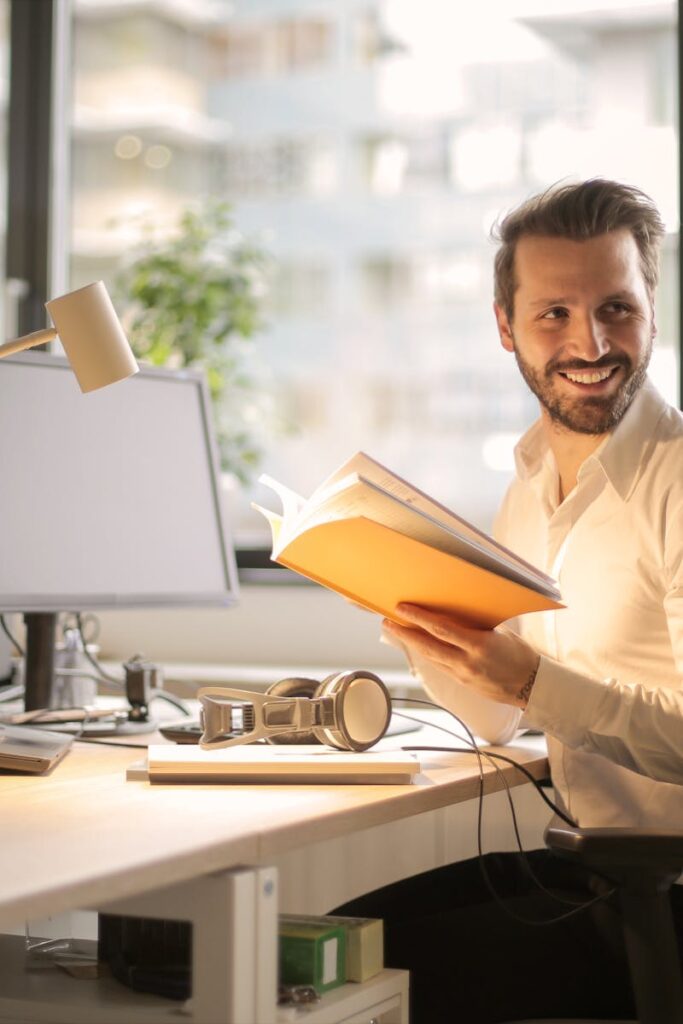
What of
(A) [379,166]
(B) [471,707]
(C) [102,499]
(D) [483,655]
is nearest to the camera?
(D) [483,655]

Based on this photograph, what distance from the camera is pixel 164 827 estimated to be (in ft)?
3.95

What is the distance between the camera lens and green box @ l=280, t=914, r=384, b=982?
135 centimetres

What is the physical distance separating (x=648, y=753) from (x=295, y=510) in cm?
48

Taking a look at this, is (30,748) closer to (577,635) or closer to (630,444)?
(577,635)

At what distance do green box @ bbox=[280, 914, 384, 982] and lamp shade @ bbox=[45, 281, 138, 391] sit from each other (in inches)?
24.4

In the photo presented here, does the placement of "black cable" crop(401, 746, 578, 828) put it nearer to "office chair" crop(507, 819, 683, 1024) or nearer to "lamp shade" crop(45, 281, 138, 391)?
"office chair" crop(507, 819, 683, 1024)

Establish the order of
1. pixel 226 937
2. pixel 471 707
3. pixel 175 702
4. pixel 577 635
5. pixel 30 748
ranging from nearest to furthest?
pixel 226 937
pixel 30 748
pixel 577 635
pixel 471 707
pixel 175 702

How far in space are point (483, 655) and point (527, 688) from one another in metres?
0.07

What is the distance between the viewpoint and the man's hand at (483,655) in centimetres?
149

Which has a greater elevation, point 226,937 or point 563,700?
point 563,700

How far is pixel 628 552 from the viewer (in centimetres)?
166

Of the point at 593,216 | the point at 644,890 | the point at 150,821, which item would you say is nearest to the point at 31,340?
the point at 150,821

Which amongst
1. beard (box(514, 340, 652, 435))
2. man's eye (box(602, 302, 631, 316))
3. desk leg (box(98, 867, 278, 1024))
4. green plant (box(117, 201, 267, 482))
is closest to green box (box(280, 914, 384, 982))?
desk leg (box(98, 867, 278, 1024))

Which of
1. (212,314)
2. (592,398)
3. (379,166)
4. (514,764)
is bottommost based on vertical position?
(514,764)
